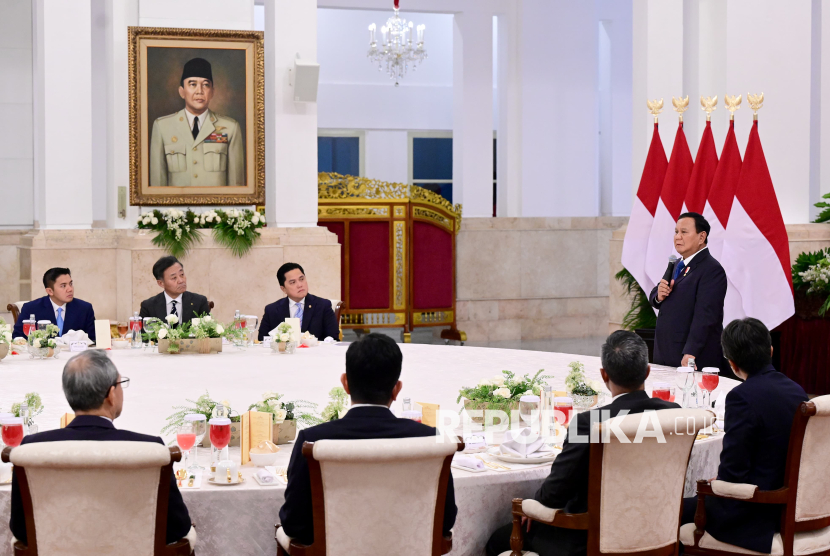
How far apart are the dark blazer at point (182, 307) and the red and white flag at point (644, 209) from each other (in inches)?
145

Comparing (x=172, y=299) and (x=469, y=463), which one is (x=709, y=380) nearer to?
(x=469, y=463)

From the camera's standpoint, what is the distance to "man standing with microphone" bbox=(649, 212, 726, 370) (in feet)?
18.9

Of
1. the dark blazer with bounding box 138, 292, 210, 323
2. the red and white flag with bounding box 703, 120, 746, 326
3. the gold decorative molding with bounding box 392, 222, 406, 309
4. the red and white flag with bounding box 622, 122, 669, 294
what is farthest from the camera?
the gold decorative molding with bounding box 392, 222, 406, 309

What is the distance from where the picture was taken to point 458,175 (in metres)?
13.4

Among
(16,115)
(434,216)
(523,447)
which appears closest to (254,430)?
(523,447)

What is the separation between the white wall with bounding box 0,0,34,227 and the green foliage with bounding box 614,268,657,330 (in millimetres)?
7004

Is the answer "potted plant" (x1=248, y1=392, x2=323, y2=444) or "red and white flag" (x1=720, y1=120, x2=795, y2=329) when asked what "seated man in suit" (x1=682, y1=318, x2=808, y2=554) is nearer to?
"potted plant" (x1=248, y1=392, x2=323, y2=444)

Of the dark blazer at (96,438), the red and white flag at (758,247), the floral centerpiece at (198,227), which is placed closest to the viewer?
the dark blazer at (96,438)

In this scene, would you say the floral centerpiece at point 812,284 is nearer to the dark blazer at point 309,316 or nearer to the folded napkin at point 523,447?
the dark blazer at point 309,316

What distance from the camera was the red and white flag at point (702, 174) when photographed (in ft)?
26.5

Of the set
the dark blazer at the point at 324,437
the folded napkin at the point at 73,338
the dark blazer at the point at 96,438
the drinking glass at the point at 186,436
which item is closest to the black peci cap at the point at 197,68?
the folded napkin at the point at 73,338

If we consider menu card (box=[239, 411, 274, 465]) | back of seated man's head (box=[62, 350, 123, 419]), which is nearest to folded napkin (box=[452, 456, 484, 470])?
menu card (box=[239, 411, 274, 465])

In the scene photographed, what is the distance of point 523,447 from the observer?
3.50 meters

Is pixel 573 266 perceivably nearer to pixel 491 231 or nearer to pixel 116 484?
pixel 491 231
